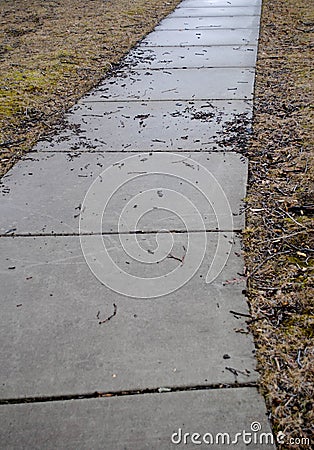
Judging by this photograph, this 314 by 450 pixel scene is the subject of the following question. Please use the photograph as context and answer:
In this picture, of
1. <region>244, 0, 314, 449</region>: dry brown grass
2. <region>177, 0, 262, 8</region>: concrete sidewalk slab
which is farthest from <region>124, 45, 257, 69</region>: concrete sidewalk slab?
<region>177, 0, 262, 8</region>: concrete sidewalk slab

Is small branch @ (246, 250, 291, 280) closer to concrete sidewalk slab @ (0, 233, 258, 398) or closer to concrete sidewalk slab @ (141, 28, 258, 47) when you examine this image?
concrete sidewalk slab @ (0, 233, 258, 398)

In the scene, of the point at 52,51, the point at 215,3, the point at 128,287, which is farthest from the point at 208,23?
the point at 128,287

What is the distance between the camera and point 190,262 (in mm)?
2539

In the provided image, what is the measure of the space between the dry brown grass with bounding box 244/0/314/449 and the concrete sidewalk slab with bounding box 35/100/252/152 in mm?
303

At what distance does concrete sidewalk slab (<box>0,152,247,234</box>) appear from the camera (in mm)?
2895

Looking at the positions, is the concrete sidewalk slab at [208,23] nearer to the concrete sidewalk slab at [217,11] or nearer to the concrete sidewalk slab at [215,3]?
the concrete sidewalk slab at [217,11]

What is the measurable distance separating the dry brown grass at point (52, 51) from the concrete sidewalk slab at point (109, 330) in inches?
60.6

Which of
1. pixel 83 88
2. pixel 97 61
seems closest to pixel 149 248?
pixel 83 88

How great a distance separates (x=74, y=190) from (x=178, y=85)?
246 centimetres

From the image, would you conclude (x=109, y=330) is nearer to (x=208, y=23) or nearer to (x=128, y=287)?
(x=128, y=287)

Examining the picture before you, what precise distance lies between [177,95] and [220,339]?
339cm

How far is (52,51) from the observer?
6863 millimetres

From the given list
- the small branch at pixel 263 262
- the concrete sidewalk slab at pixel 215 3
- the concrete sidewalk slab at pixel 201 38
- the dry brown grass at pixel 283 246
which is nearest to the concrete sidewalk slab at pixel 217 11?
the concrete sidewalk slab at pixel 215 3

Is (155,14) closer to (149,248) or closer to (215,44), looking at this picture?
(215,44)
